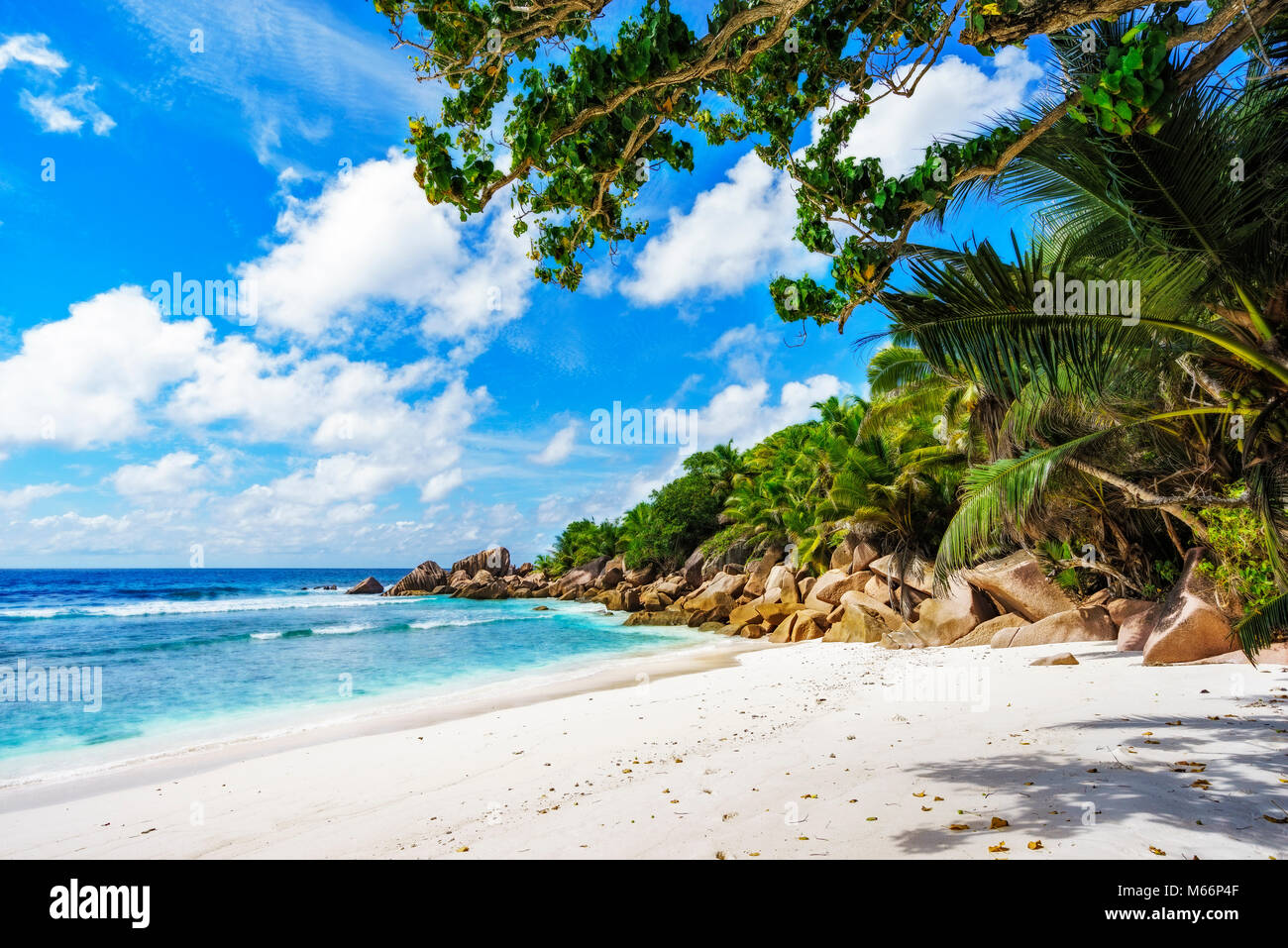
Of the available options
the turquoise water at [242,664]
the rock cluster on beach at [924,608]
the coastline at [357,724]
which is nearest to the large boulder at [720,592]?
the rock cluster on beach at [924,608]

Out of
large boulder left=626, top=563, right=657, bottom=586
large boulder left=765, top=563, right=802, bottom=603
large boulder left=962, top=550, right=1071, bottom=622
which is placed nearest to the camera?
large boulder left=962, top=550, right=1071, bottom=622

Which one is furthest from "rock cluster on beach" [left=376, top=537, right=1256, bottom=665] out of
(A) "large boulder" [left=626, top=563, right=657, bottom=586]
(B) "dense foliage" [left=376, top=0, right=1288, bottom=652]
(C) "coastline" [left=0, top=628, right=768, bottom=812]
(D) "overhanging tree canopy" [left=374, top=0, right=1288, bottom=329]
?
(D) "overhanging tree canopy" [left=374, top=0, right=1288, bottom=329]

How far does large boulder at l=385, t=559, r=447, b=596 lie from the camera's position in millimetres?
59812

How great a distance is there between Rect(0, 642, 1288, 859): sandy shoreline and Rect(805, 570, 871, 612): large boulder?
9.58 m

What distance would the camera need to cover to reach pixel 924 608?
49.3ft

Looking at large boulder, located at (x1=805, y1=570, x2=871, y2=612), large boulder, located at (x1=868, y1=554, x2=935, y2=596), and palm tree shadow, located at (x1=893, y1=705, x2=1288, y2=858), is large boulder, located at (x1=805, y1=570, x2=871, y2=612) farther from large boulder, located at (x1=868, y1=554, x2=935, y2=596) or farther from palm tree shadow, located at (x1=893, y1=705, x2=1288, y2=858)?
palm tree shadow, located at (x1=893, y1=705, x2=1288, y2=858)

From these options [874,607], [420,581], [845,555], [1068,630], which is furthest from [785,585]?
[420,581]

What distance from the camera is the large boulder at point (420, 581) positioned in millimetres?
59812

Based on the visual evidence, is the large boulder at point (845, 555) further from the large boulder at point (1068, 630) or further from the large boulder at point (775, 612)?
the large boulder at point (1068, 630)

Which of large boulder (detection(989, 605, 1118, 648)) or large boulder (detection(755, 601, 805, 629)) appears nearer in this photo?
large boulder (detection(989, 605, 1118, 648))

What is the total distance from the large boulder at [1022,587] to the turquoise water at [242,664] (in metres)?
9.32
